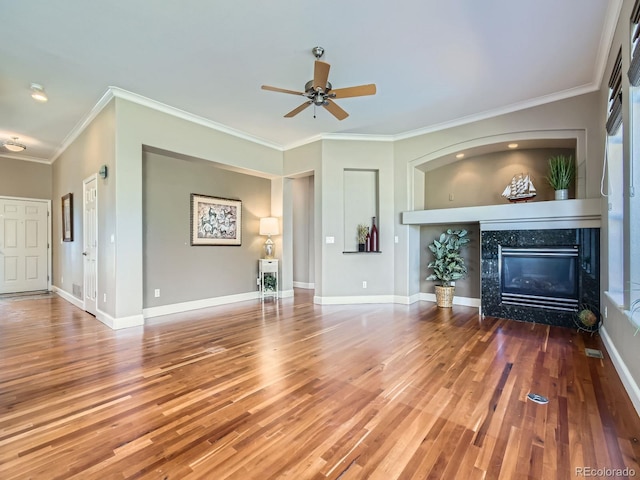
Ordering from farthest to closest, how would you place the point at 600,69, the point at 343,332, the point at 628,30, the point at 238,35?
1. the point at 343,332
2. the point at 600,69
3. the point at 238,35
4. the point at 628,30

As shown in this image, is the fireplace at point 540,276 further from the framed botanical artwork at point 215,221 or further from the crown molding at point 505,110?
the framed botanical artwork at point 215,221

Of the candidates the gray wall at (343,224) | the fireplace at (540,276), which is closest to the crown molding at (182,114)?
the gray wall at (343,224)

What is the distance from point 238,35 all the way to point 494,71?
2838 mm

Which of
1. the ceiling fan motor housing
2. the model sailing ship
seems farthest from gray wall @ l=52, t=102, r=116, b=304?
the model sailing ship

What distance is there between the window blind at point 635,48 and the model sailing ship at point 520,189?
86.0 inches

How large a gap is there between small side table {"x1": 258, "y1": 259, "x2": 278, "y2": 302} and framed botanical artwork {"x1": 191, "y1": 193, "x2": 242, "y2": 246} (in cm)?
64

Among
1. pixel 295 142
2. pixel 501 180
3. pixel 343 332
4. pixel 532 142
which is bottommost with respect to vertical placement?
pixel 343 332

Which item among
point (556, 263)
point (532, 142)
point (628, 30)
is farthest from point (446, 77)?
point (556, 263)

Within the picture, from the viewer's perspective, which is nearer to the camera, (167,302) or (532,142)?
(532,142)

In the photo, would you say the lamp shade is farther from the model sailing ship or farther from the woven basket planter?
the model sailing ship

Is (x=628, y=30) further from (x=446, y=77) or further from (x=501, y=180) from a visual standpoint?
(x=501, y=180)

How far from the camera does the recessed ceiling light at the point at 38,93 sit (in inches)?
146

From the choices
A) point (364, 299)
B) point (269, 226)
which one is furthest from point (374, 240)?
point (269, 226)

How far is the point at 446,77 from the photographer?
11.8 feet
